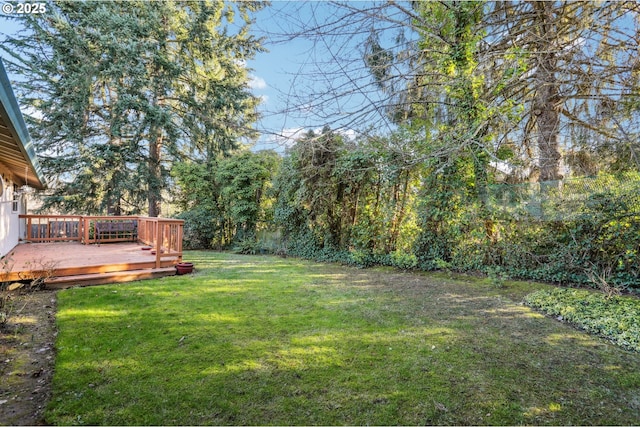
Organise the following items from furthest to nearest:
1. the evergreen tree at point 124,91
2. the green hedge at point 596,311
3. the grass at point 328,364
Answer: the evergreen tree at point 124,91 < the green hedge at point 596,311 < the grass at point 328,364

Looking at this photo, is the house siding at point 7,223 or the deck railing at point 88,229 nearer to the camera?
the house siding at point 7,223

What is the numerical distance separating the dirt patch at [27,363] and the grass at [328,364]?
0.10 meters

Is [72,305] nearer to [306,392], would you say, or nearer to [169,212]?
[306,392]

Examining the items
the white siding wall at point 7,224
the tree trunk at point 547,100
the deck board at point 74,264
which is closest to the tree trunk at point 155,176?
the white siding wall at point 7,224

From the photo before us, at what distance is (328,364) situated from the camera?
8.77 ft

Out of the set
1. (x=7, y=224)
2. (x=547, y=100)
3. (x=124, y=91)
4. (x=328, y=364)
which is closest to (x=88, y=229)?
(x=7, y=224)

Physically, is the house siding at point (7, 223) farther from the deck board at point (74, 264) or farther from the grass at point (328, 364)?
the grass at point (328, 364)

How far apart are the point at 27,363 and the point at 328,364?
2667 mm

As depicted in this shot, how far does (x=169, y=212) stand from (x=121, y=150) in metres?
3.90

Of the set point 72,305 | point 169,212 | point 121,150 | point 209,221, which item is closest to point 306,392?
point 72,305

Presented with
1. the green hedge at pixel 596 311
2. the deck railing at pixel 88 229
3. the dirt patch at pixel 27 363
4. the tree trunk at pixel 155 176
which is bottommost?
the dirt patch at pixel 27 363

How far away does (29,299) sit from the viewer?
4504 millimetres

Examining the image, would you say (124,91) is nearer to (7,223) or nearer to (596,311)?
(7,223)

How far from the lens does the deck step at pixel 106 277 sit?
205 inches
